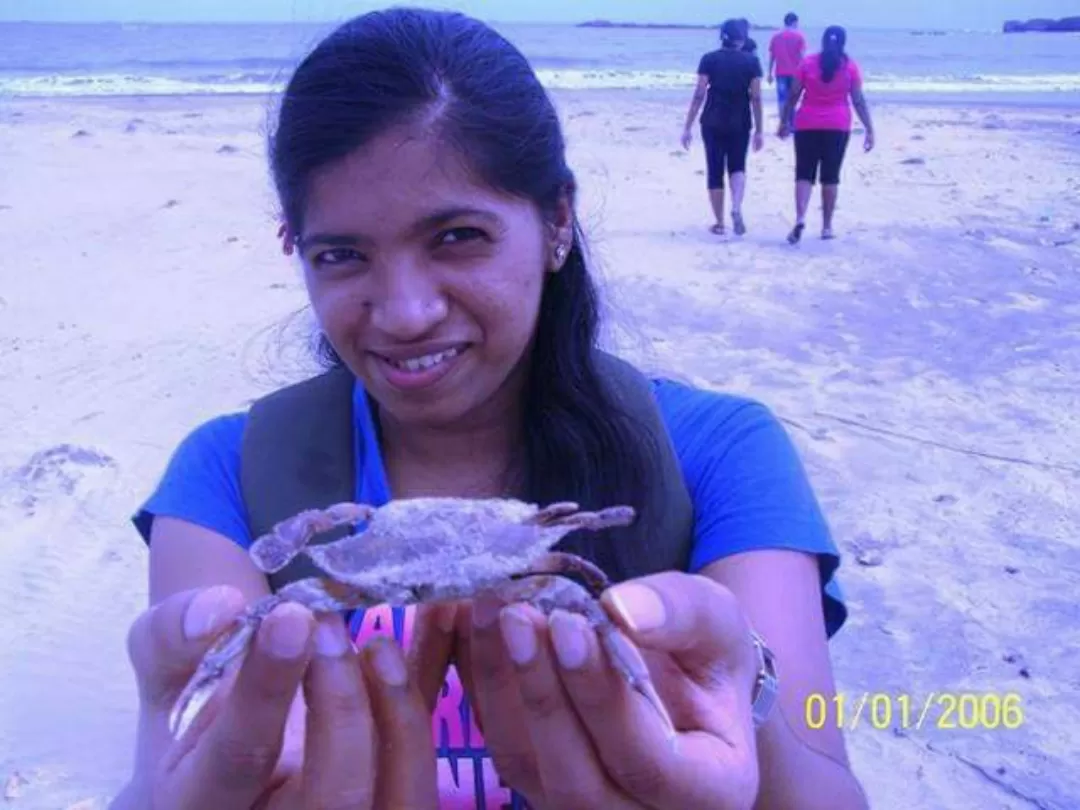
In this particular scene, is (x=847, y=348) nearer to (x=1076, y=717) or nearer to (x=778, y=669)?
(x=1076, y=717)

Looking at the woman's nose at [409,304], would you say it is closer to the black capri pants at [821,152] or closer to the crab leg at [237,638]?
the crab leg at [237,638]

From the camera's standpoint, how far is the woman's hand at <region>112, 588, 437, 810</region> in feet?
4.95

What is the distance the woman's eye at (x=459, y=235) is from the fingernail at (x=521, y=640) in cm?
94

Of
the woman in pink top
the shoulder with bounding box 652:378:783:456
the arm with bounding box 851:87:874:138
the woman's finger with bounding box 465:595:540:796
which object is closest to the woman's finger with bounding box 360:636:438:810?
the woman's finger with bounding box 465:595:540:796

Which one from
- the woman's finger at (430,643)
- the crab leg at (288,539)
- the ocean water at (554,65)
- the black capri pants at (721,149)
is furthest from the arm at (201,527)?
the ocean water at (554,65)

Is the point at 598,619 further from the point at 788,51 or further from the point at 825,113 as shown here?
the point at 788,51

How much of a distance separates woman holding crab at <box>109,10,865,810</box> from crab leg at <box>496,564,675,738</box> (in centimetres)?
3

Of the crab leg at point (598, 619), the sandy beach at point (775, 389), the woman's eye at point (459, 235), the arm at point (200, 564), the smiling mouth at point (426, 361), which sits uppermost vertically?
the woman's eye at point (459, 235)

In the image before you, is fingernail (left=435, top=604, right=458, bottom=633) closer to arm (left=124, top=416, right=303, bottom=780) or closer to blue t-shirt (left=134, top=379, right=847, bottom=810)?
blue t-shirt (left=134, top=379, right=847, bottom=810)

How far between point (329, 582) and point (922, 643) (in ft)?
10.8

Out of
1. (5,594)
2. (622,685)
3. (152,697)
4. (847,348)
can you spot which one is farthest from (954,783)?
(847,348)

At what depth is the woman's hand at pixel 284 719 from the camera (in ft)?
4.95

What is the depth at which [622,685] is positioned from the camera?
1.52m
